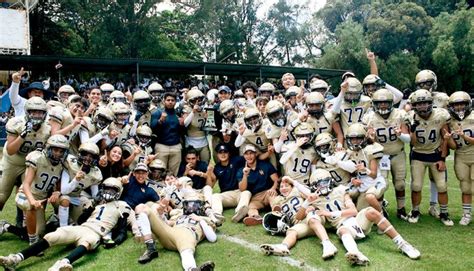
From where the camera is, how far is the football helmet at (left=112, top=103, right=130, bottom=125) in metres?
8.39

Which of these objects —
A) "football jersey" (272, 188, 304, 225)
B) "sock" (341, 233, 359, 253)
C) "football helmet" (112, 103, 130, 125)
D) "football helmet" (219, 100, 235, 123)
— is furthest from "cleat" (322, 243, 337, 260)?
"football helmet" (112, 103, 130, 125)

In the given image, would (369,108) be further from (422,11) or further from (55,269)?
(422,11)

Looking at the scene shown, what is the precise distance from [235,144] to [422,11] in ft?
108

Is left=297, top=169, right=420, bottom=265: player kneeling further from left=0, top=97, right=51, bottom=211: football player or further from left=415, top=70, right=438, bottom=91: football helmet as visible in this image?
left=0, top=97, right=51, bottom=211: football player

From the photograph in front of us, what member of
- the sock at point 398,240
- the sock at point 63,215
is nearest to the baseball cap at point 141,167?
the sock at point 63,215

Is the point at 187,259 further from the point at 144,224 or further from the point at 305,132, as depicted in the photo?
the point at 305,132

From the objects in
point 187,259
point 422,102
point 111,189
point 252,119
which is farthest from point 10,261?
point 422,102

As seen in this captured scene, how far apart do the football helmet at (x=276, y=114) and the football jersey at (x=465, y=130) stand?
3.04m

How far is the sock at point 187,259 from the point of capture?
5891 mm

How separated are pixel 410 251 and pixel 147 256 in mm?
3640

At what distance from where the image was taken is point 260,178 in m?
8.61

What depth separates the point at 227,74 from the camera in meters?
28.6

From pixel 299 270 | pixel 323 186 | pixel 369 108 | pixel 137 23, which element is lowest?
pixel 299 270

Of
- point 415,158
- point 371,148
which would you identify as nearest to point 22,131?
point 371,148
